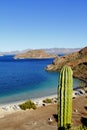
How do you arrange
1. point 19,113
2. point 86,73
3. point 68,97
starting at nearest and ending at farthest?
point 68,97 → point 19,113 → point 86,73

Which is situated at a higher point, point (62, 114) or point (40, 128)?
point (62, 114)

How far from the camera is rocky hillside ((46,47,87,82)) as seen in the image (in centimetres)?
9866

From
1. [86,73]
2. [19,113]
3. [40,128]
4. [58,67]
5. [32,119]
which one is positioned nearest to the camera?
[40,128]

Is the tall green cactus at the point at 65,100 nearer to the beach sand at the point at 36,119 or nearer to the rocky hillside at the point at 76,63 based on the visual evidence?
the beach sand at the point at 36,119

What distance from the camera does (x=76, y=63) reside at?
11400 cm

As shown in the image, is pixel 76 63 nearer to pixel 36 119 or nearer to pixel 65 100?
pixel 36 119

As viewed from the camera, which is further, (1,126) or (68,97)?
(1,126)

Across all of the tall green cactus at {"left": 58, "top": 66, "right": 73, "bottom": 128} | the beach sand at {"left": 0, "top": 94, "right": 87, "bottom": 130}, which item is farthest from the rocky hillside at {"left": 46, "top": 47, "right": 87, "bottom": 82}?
the tall green cactus at {"left": 58, "top": 66, "right": 73, "bottom": 128}

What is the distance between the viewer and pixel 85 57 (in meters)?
115

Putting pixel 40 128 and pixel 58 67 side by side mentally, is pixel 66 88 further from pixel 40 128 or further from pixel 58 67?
pixel 58 67

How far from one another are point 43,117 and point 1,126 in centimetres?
538

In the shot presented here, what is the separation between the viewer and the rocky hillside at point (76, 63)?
98656 millimetres

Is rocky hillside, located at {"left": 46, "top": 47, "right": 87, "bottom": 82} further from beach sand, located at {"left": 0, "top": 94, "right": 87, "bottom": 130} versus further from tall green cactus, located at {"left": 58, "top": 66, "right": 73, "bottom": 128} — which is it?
tall green cactus, located at {"left": 58, "top": 66, "right": 73, "bottom": 128}

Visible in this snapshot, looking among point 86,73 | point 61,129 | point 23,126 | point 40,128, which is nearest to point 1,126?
point 23,126
